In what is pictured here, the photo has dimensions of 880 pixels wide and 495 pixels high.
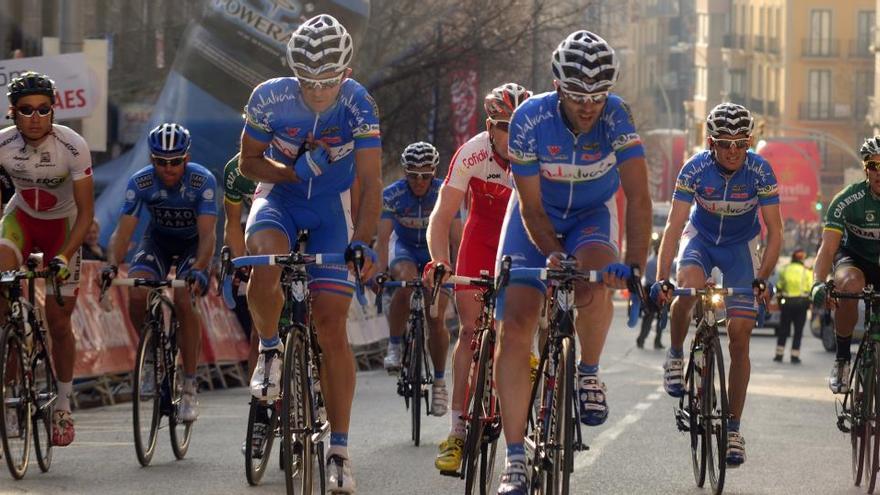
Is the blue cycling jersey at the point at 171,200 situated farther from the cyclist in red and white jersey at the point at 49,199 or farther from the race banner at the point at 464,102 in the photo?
the race banner at the point at 464,102

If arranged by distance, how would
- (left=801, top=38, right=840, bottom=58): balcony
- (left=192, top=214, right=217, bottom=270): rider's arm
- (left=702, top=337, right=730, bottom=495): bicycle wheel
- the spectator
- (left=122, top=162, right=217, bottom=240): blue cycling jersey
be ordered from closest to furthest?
(left=702, top=337, right=730, bottom=495): bicycle wheel
(left=192, top=214, right=217, bottom=270): rider's arm
(left=122, top=162, right=217, bottom=240): blue cycling jersey
the spectator
(left=801, top=38, right=840, bottom=58): balcony

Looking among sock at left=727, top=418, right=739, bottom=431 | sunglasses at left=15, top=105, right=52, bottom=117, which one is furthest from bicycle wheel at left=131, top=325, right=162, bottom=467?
sock at left=727, top=418, right=739, bottom=431

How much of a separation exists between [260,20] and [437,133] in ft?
35.4

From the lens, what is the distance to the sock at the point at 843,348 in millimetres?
12984

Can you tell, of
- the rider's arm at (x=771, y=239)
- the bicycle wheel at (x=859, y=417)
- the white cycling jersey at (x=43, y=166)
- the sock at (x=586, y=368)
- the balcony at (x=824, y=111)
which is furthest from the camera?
the balcony at (x=824, y=111)

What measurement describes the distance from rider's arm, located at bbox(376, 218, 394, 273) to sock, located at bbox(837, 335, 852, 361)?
3.49m

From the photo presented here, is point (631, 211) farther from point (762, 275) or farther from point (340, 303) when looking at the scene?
point (762, 275)

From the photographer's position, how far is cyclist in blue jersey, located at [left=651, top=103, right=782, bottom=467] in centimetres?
1228

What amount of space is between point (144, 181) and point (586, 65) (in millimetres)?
4759

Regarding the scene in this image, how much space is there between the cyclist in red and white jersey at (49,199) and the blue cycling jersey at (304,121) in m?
2.14

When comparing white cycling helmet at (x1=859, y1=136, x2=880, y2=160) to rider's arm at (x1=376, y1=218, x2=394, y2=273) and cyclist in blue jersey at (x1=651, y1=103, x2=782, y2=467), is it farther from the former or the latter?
rider's arm at (x1=376, y1=218, x2=394, y2=273)

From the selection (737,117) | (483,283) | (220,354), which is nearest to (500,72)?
(220,354)

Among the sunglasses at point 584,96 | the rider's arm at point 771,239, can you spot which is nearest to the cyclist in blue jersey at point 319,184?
the sunglasses at point 584,96

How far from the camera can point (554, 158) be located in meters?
9.27
